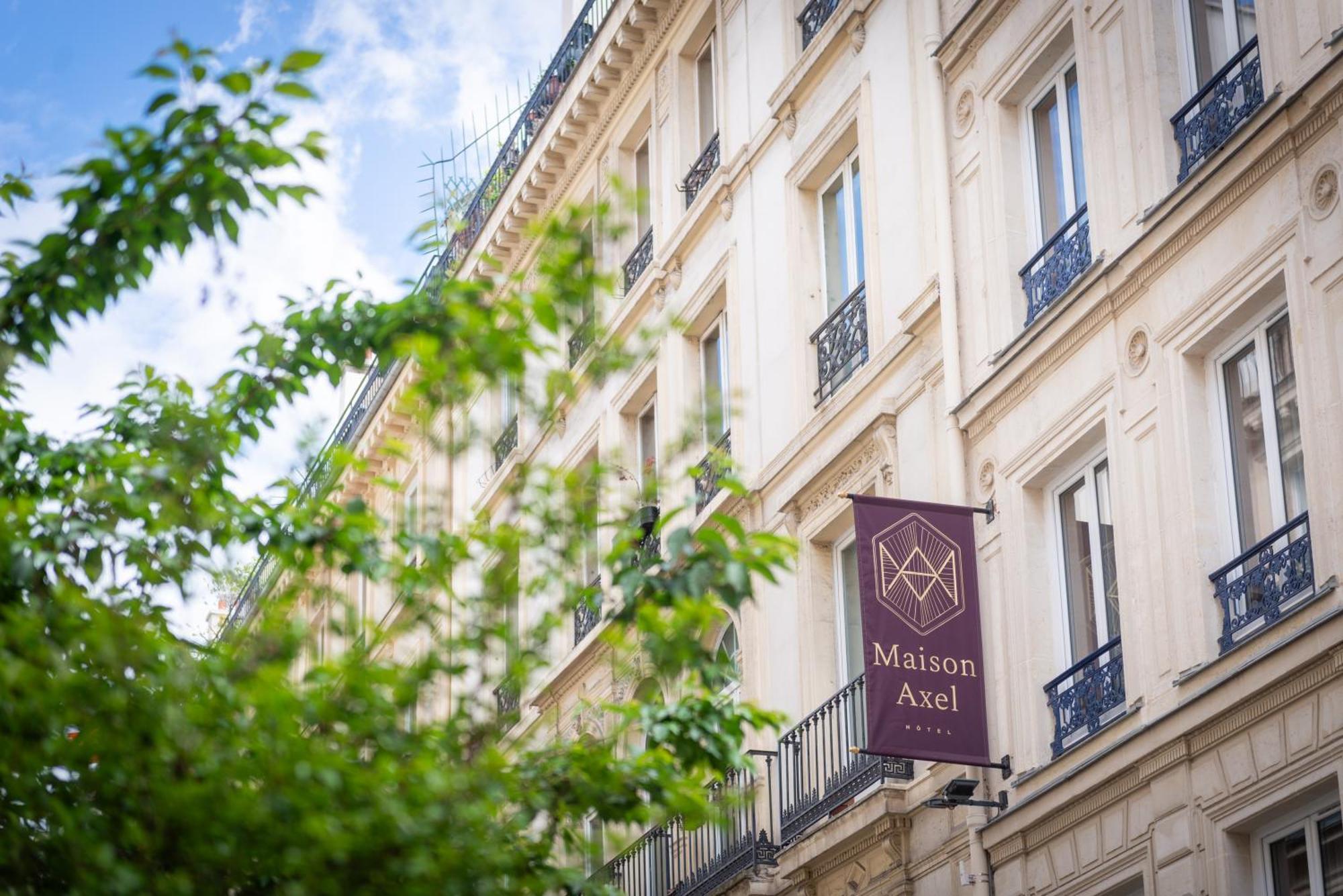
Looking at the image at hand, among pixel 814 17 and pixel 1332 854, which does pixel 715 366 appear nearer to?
pixel 814 17

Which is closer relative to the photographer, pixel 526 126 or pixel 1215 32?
pixel 1215 32

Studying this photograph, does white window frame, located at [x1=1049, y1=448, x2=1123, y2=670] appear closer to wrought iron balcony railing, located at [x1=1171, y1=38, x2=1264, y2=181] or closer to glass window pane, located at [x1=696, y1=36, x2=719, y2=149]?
wrought iron balcony railing, located at [x1=1171, y1=38, x2=1264, y2=181]

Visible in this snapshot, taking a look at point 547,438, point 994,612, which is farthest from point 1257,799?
point 547,438

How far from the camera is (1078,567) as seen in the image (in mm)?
15750

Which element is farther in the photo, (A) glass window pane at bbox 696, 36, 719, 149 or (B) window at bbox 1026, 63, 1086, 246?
(A) glass window pane at bbox 696, 36, 719, 149

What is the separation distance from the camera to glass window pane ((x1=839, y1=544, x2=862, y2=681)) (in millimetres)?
18750

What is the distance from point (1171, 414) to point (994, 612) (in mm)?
2405

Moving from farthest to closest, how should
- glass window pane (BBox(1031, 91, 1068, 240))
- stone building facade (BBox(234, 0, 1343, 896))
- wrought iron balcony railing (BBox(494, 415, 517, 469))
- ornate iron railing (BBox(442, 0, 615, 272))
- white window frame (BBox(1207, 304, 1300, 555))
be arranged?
1. wrought iron balcony railing (BBox(494, 415, 517, 469))
2. ornate iron railing (BBox(442, 0, 615, 272))
3. glass window pane (BBox(1031, 91, 1068, 240))
4. white window frame (BBox(1207, 304, 1300, 555))
5. stone building facade (BBox(234, 0, 1343, 896))

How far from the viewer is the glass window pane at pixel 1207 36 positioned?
1479 cm

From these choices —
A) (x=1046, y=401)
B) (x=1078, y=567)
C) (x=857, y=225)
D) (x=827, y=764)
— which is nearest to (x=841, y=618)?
(x=827, y=764)

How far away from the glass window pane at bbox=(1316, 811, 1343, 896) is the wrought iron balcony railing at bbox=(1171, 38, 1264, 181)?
423cm

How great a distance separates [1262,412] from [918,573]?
300cm

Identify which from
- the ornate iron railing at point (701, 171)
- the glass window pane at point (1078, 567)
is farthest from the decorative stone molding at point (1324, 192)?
the ornate iron railing at point (701, 171)

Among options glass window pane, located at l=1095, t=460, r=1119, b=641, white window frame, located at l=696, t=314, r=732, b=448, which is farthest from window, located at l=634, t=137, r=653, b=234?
glass window pane, located at l=1095, t=460, r=1119, b=641
